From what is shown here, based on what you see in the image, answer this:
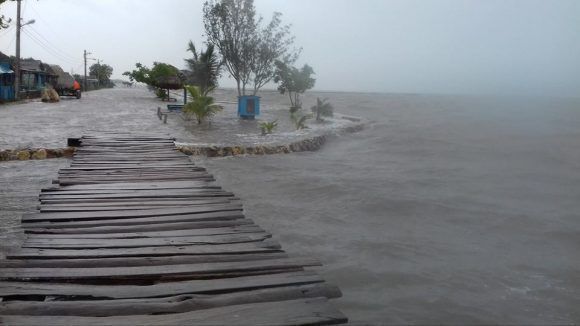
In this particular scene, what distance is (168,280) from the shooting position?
3.23 meters

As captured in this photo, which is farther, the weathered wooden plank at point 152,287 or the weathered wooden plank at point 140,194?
the weathered wooden plank at point 140,194

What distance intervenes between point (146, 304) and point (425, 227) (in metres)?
5.83

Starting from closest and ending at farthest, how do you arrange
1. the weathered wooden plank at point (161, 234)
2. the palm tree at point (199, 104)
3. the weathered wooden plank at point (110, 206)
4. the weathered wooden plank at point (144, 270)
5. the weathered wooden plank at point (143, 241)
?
the weathered wooden plank at point (144, 270), the weathered wooden plank at point (143, 241), the weathered wooden plank at point (161, 234), the weathered wooden plank at point (110, 206), the palm tree at point (199, 104)

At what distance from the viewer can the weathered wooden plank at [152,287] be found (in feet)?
9.54

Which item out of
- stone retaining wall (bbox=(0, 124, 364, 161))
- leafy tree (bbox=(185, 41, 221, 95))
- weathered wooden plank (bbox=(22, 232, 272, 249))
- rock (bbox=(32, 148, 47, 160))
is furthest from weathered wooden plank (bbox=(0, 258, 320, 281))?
leafy tree (bbox=(185, 41, 221, 95))

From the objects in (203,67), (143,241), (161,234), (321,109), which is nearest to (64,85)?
(203,67)

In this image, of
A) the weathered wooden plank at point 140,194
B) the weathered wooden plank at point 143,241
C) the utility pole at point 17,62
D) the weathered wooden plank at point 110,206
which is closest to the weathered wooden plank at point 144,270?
the weathered wooden plank at point 143,241

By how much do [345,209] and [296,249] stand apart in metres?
2.59

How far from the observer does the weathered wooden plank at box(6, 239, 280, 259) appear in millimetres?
3502

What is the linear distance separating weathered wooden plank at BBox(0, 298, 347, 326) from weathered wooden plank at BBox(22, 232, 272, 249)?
1150 millimetres

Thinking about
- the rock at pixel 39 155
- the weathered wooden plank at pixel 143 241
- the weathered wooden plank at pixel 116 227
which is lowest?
the rock at pixel 39 155

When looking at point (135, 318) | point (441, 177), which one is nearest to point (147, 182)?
point (135, 318)

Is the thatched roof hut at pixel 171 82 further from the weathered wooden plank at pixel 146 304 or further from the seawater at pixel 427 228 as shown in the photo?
the weathered wooden plank at pixel 146 304

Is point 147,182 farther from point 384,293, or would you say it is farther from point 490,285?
point 490,285
